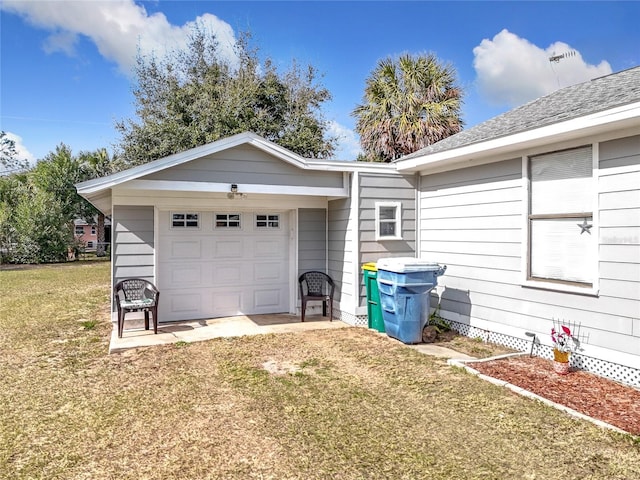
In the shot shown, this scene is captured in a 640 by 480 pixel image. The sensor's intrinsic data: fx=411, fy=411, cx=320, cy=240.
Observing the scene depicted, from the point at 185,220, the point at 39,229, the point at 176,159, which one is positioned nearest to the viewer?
the point at 176,159

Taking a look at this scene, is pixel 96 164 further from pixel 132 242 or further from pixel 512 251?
pixel 512 251

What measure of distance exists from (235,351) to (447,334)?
3.12m

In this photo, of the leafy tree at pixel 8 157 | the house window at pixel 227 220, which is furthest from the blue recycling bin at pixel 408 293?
the leafy tree at pixel 8 157

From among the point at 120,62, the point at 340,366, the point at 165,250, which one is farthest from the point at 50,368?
the point at 120,62

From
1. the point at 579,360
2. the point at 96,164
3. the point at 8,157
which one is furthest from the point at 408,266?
the point at 8,157

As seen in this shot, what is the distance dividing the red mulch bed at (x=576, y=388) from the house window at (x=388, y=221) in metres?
2.67

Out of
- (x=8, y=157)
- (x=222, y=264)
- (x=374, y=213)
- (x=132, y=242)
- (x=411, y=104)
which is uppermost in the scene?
(x=8, y=157)

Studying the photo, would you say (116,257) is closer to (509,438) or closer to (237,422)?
(237,422)

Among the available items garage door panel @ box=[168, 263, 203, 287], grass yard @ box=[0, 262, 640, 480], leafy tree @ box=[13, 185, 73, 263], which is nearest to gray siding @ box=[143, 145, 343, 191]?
garage door panel @ box=[168, 263, 203, 287]

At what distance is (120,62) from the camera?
16.4 meters

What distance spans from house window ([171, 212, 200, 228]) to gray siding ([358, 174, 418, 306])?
2898 millimetres

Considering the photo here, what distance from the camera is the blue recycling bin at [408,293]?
5609 millimetres

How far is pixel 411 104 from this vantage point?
12.1 metres

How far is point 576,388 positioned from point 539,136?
8.88 ft
